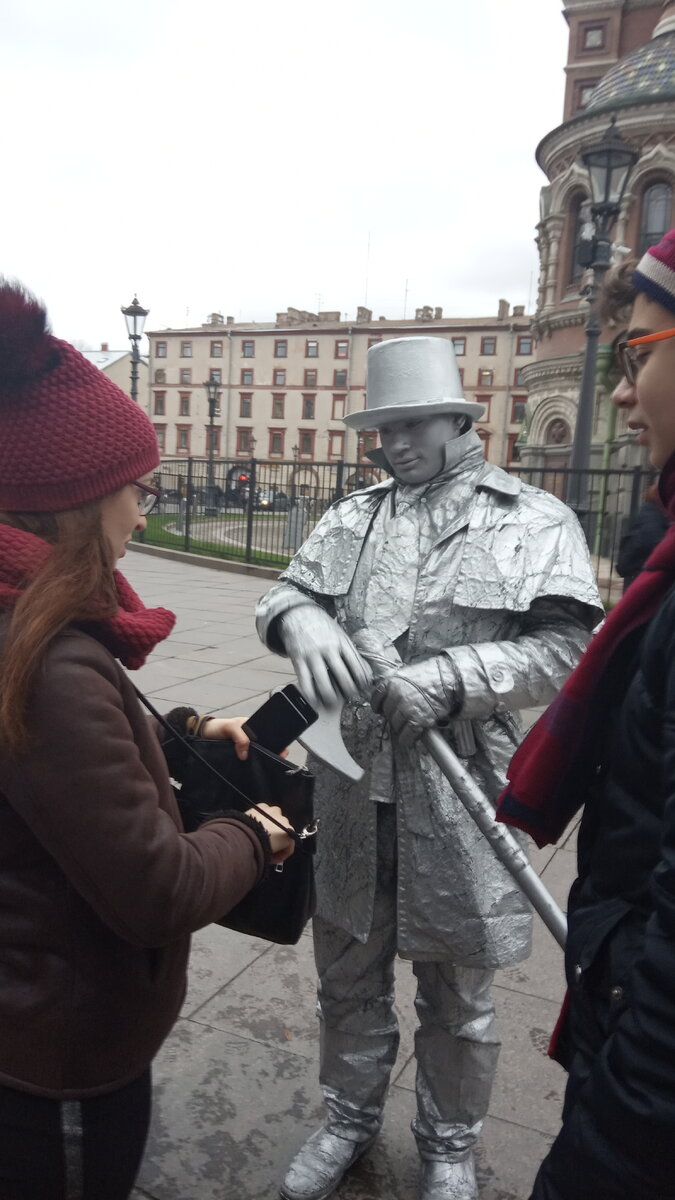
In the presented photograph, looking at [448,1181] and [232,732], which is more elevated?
[232,732]

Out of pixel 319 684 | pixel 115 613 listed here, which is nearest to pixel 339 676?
pixel 319 684

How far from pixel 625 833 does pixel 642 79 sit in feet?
89.2

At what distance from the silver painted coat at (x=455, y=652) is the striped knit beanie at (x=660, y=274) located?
0.87 m

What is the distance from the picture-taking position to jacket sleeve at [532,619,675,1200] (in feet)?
3.18

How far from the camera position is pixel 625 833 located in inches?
46.4

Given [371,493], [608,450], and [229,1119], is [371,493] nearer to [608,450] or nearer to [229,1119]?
[229,1119]

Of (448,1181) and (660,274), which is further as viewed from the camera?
(448,1181)

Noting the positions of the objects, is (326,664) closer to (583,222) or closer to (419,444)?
(419,444)

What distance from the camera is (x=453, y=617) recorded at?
215 cm

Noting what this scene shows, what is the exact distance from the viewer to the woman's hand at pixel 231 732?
1708 mm

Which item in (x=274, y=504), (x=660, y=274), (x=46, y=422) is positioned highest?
(x=660, y=274)

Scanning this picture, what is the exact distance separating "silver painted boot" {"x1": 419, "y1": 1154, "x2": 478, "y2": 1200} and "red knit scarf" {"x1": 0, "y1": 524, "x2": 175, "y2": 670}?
1.58 metres

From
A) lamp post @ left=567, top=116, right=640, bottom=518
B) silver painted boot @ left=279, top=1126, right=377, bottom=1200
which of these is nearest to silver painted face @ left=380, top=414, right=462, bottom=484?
silver painted boot @ left=279, top=1126, right=377, bottom=1200

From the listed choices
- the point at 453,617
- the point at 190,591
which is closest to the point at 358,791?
the point at 453,617
